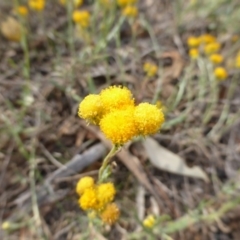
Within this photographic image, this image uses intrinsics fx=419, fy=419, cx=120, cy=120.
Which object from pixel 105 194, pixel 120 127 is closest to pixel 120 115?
pixel 120 127

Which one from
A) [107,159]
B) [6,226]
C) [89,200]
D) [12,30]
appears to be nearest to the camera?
[107,159]

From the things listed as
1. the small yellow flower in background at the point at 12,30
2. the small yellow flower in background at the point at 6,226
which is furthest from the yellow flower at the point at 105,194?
the small yellow flower in background at the point at 12,30

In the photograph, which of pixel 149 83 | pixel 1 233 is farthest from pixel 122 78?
pixel 1 233

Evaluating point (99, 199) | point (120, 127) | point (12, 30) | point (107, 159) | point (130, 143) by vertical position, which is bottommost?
point (130, 143)

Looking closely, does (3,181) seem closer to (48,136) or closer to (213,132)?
(48,136)

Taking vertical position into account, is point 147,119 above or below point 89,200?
above

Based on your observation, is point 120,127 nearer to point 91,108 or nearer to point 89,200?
point 91,108

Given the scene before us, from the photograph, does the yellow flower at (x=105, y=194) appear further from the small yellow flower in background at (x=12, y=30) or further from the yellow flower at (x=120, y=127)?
the small yellow flower in background at (x=12, y=30)

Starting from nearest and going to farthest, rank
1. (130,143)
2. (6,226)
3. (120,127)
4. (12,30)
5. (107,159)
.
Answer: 1. (120,127)
2. (107,159)
3. (6,226)
4. (130,143)
5. (12,30)
